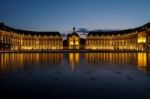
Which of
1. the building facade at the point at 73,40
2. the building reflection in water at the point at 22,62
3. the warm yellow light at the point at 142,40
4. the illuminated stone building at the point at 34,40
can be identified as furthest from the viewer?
the illuminated stone building at the point at 34,40

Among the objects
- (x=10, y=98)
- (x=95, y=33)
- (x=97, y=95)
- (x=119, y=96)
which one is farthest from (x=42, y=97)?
(x=95, y=33)

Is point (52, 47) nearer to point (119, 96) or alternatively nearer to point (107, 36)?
point (107, 36)

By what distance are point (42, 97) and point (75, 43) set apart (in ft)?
505

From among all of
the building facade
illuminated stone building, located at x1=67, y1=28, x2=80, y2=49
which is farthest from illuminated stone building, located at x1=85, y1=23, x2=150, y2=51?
illuminated stone building, located at x1=67, y1=28, x2=80, y2=49

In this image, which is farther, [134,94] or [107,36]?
[107,36]

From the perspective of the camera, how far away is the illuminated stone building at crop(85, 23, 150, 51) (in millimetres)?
117625

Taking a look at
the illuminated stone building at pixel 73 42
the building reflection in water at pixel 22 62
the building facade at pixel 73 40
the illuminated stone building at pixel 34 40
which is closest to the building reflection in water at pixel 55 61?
the building reflection in water at pixel 22 62

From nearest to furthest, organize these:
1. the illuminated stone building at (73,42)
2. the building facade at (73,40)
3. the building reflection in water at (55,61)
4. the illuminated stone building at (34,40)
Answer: the building reflection in water at (55,61), the building facade at (73,40), the illuminated stone building at (34,40), the illuminated stone building at (73,42)

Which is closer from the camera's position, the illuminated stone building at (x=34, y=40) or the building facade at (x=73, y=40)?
the building facade at (x=73, y=40)

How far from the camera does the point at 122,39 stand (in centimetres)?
15500

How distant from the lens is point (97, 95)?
10633mm

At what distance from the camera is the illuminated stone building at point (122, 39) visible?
118 metres

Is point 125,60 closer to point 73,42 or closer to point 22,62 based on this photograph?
point 22,62

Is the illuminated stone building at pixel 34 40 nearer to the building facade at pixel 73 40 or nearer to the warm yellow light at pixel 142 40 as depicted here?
the building facade at pixel 73 40
